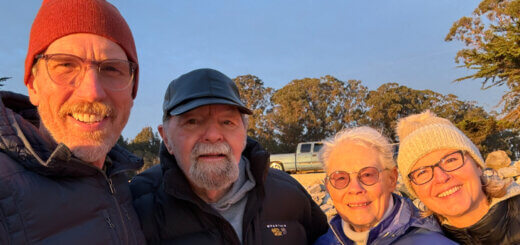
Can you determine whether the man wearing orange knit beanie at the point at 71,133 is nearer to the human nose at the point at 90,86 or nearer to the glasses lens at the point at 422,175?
the human nose at the point at 90,86

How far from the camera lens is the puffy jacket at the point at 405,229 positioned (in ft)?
7.00

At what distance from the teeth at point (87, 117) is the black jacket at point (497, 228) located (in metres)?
2.36

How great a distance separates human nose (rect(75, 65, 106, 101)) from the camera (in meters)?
1.83

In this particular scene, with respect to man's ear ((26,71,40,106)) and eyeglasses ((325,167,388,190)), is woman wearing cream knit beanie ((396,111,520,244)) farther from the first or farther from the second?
man's ear ((26,71,40,106))

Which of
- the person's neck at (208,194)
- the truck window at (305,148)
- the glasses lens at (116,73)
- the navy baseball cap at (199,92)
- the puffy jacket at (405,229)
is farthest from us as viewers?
the truck window at (305,148)

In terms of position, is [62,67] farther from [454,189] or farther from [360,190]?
[454,189]

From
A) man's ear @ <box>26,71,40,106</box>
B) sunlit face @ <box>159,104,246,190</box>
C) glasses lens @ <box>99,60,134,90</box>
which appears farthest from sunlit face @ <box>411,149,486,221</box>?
man's ear @ <box>26,71,40,106</box>

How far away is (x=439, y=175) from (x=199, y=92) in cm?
171

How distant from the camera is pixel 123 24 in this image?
2107 mm

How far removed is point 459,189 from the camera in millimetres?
2309

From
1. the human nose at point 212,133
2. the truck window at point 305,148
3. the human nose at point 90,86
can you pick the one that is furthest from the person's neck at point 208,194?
the truck window at point 305,148

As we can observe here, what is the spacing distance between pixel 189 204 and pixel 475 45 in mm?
24602

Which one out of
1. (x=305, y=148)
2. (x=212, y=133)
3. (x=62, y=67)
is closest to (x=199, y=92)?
(x=212, y=133)

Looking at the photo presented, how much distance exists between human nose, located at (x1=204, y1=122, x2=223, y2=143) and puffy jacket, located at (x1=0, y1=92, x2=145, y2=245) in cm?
77
